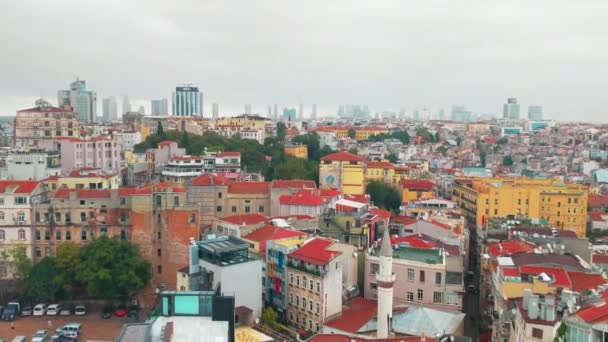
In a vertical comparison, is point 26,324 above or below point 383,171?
below

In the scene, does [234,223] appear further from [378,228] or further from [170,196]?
[378,228]

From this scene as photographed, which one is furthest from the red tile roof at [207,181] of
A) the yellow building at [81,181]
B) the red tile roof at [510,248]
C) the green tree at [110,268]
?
the red tile roof at [510,248]

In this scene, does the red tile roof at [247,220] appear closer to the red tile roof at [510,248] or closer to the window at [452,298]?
the window at [452,298]

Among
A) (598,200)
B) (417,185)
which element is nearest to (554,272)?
(417,185)

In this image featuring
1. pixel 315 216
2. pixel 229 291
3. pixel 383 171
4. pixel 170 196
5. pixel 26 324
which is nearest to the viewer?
pixel 229 291

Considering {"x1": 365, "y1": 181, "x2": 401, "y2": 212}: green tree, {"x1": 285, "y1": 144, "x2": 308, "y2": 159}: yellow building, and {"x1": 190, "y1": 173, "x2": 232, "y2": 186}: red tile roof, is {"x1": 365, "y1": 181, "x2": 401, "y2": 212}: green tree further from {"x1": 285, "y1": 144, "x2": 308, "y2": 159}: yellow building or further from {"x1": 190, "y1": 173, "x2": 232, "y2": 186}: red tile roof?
{"x1": 285, "y1": 144, "x2": 308, "y2": 159}: yellow building

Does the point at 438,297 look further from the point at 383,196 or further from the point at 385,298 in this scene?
the point at 383,196

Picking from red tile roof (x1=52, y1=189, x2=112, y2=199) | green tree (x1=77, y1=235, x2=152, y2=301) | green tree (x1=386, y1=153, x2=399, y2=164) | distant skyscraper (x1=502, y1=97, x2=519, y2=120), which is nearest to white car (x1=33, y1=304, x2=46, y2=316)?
green tree (x1=77, y1=235, x2=152, y2=301)

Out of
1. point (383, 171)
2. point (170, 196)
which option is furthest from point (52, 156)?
point (383, 171)
